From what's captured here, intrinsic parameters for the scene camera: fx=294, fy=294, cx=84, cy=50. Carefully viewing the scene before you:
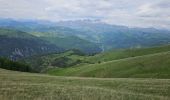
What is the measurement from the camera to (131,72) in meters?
95.5

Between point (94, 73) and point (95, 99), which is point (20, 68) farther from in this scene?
point (95, 99)

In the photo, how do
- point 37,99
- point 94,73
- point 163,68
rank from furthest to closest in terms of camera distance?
point 94,73
point 163,68
point 37,99

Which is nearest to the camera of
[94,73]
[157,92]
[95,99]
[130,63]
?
[95,99]

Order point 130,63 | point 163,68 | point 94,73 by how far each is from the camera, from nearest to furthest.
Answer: point 163,68 → point 130,63 → point 94,73

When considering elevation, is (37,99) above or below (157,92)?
above

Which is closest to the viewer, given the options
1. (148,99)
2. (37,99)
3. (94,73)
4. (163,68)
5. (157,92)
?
(37,99)

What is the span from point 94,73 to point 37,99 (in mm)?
96350

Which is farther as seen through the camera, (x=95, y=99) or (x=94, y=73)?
(x=94, y=73)

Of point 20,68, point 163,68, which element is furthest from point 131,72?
point 20,68

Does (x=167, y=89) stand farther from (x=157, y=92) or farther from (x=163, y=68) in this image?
(x=163, y=68)

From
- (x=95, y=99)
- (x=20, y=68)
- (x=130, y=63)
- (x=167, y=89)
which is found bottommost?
(x=20, y=68)

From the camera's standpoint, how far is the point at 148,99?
22.7 m

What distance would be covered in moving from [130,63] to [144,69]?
44.2ft

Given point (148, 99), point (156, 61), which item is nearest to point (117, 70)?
point (156, 61)
